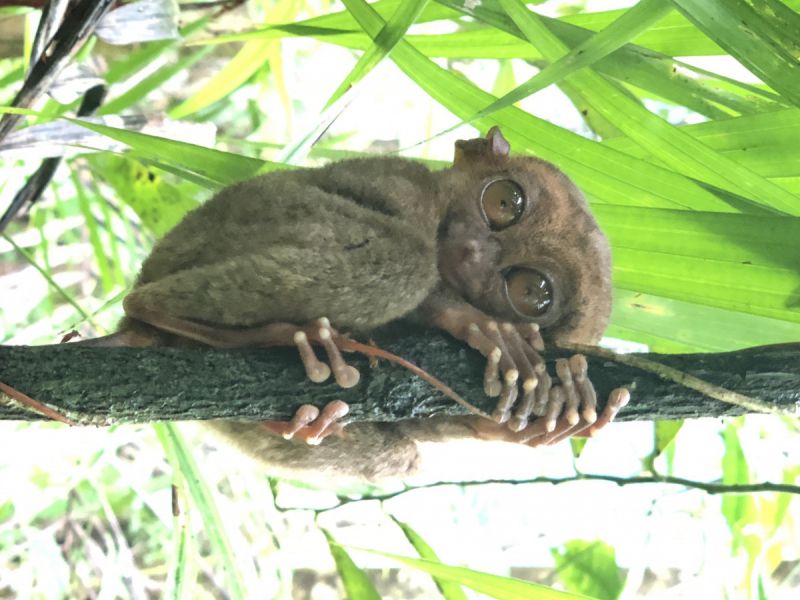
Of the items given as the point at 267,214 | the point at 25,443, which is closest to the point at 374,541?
the point at 25,443

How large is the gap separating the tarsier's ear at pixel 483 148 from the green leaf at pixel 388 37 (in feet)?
1.35

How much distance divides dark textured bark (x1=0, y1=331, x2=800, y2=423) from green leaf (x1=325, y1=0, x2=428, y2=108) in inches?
26.2

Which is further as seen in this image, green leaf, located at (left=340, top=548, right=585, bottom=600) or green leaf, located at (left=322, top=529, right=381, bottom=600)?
green leaf, located at (left=322, top=529, right=381, bottom=600)

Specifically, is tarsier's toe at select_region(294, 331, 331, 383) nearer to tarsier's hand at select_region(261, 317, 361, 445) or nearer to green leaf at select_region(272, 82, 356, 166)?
tarsier's hand at select_region(261, 317, 361, 445)

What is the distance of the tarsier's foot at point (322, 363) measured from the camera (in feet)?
3.70

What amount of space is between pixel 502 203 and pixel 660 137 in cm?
44

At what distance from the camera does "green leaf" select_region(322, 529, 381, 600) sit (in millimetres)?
2137

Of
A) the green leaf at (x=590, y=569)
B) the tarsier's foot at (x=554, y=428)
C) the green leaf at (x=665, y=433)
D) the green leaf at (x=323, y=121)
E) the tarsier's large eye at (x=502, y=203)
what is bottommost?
the green leaf at (x=590, y=569)

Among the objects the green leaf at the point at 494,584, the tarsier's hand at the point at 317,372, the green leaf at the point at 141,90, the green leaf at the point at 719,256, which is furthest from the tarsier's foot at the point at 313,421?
the green leaf at the point at 141,90

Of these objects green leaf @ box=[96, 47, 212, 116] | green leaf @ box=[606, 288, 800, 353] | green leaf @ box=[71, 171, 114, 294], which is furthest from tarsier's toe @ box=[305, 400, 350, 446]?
green leaf @ box=[96, 47, 212, 116]

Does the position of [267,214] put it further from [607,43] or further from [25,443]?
[25,443]

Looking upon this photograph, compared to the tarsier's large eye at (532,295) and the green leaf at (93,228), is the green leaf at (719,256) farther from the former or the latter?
the green leaf at (93,228)

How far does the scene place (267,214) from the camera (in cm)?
132

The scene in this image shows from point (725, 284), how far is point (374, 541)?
3.06 metres
